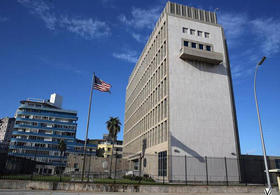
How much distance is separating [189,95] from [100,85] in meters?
17.1

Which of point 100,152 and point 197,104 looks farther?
point 100,152

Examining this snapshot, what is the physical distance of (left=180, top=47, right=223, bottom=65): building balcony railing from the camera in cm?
3994

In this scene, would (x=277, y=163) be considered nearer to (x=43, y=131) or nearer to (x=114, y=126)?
(x=114, y=126)

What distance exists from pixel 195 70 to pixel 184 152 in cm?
1559

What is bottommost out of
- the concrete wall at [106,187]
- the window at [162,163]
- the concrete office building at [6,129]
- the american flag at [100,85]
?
the concrete wall at [106,187]

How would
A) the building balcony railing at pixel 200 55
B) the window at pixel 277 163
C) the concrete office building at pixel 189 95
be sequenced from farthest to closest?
the window at pixel 277 163, the building balcony railing at pixel 200 55, the concrete office building at pixel 189 95

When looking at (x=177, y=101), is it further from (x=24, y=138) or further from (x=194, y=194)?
(x=24, y=138)

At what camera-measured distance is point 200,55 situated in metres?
40.5

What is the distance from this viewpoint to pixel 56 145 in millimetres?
100688

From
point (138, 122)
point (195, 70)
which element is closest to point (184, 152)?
point (195, 70)

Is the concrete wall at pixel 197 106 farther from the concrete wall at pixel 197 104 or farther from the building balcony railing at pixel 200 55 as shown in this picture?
the building balcony railing at pixel 200 55

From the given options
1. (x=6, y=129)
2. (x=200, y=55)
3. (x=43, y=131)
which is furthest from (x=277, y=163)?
(x=6, y=129)

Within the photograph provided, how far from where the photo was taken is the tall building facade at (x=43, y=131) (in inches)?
3826

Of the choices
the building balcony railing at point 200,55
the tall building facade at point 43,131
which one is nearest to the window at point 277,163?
the building balcony railing at point 200,55
